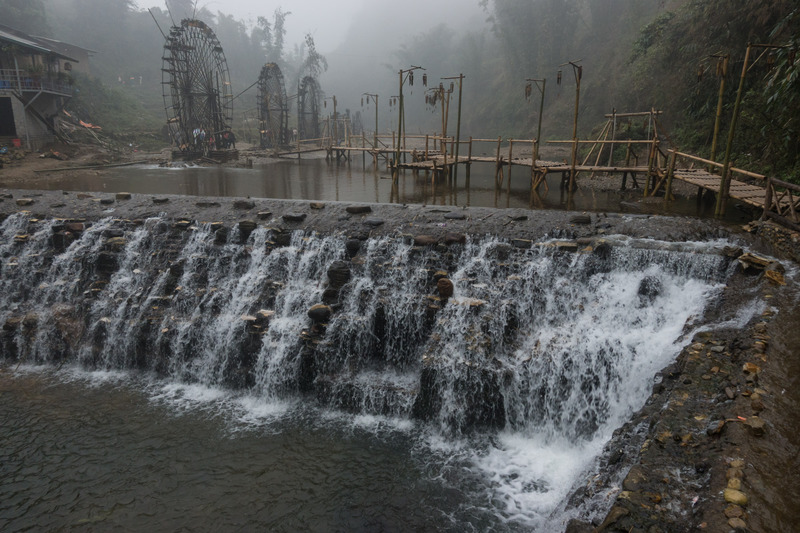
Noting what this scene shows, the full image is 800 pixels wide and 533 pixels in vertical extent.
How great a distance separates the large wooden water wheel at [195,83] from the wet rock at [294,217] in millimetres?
18348

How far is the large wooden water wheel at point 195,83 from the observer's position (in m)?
25.2

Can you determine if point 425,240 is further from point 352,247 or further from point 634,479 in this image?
point 634,479

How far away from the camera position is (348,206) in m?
10.5

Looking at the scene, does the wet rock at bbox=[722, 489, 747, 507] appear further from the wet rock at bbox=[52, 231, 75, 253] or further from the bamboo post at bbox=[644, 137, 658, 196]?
the wet rock at bbox=[52, 231, 75, 253]

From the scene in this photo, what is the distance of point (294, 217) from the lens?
1020 cm

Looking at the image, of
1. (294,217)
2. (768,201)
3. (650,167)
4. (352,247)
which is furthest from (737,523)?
(650,167)

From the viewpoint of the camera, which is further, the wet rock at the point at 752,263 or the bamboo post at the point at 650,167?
the bamboo post at the point at 650,167

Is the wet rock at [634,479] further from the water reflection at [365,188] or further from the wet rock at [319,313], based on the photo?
the water reflection at [365,188]

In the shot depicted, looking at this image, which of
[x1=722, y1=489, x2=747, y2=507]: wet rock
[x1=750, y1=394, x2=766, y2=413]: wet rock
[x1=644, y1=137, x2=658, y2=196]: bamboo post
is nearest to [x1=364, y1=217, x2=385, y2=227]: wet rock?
[x1=750, y1=394, x2=766, y2=413]: wet rock

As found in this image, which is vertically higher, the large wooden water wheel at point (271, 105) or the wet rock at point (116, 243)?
the large wooden water wheel at point (271, 105)

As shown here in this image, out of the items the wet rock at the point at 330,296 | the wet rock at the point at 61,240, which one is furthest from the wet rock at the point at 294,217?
the wet rock at the point at 61,240

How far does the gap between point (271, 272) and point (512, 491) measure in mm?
5915

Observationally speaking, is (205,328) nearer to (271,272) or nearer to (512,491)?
(271,272)

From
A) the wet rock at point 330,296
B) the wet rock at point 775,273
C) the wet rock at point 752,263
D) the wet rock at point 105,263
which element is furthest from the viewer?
the wet rock at point 105,263
